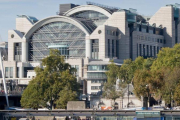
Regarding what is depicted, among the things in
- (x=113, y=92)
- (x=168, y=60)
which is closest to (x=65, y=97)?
(x=113, y=92)

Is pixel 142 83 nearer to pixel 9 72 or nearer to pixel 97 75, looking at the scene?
pixel 97 75

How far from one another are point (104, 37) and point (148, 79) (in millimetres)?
70953

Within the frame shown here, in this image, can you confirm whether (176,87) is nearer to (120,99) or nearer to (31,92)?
(120,99)

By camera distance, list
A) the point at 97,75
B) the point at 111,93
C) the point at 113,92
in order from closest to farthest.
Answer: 1. the point at 111,93
2. the point at 113,92
3. the point at 97,75

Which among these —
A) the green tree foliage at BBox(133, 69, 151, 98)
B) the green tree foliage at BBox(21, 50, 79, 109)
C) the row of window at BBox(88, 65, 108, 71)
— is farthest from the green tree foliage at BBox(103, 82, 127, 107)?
the row of window at BBox(88, 65, 108, 71)

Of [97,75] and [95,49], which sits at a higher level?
[95,49]

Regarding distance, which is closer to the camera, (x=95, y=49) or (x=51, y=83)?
(x=51, y=83)

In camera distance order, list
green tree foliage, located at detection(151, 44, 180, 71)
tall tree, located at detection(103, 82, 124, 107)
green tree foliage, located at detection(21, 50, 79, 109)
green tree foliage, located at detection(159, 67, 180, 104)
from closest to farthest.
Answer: green tree foliage, located at detection(159, 67, 180, 104) → green tree foliage, located at detection(21, 50, 79, 109) → tall tree, located at detection(103, 82, 124, 107) → green tree foliage, located at detection(151, 44, 180, 71)

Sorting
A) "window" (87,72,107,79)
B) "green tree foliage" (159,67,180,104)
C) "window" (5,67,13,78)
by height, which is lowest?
"green tree foliage" (159,67,180,104)

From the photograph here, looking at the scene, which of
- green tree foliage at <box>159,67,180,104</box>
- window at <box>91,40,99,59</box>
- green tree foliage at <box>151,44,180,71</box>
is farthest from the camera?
window at <box>91,40,99,59</box>

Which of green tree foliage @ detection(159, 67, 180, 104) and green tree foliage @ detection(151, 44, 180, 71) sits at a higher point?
green tree foliage @ detection(151, 44, 180, 71)

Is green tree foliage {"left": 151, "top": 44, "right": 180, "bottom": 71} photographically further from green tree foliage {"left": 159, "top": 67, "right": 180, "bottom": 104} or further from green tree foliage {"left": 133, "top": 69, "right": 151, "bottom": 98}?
green tree foliage {"left": 133, "top": 69, "right": 151, "bottom": 98}

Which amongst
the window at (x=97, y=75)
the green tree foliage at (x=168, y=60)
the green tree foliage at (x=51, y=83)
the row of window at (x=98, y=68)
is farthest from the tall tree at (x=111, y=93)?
the row of window at (x=98, y=68)

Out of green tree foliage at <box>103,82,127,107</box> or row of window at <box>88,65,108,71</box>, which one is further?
row of window at <box>88,65,108,71</box>
